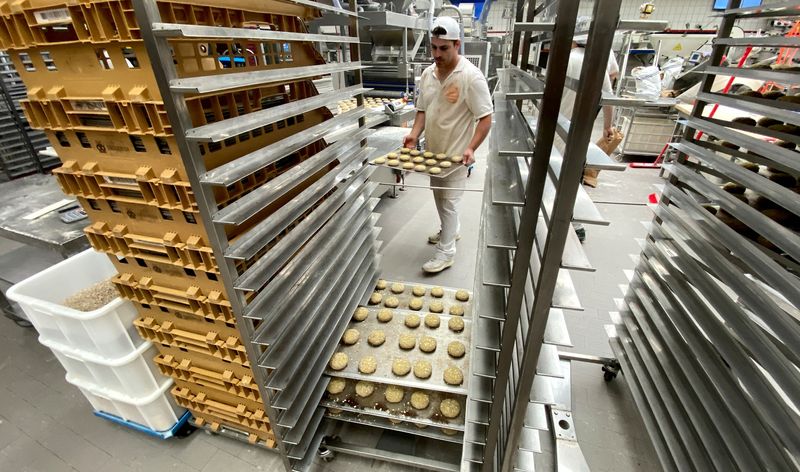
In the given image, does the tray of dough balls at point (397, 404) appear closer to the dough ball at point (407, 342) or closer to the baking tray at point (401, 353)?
the baking tray at point (401, 353)

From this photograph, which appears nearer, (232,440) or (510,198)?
(510,198)

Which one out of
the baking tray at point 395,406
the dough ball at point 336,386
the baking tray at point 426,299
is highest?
the baking tray at point 426,299

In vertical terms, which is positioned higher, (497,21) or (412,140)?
(497,21)

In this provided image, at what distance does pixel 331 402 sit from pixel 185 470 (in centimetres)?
66

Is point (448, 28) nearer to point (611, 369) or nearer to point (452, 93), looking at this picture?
point (452, 93)

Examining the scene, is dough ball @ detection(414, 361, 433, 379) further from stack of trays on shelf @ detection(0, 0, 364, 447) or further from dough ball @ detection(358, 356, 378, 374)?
stack of trays on shelf @ detection(0, 0, 364, 447)

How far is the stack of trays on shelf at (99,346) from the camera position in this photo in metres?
1.21

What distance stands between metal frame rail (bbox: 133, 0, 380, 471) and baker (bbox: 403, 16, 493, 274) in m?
0.70

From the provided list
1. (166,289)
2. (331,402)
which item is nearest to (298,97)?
(166,289)

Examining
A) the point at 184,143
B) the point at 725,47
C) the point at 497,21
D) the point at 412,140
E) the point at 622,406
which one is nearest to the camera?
the point at 184,143

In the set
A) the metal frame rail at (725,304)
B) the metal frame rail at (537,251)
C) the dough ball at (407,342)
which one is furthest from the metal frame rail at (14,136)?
the metal frame rail at (725,304)

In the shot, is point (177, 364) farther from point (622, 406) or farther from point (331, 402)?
point (622, 406)

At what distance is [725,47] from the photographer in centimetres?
122

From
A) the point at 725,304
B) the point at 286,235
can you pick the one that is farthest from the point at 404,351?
the point at 725,304
